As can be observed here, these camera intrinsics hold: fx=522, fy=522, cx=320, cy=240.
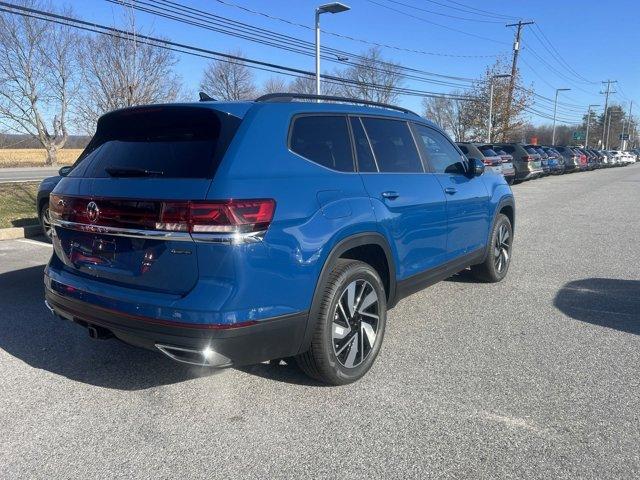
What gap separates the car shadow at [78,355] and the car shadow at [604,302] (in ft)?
11.4

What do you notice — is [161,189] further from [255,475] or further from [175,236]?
[255,475]

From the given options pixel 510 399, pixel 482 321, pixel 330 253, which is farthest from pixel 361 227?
pixel 482 321

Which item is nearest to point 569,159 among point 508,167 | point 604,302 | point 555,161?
point 555,161

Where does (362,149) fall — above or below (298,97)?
below

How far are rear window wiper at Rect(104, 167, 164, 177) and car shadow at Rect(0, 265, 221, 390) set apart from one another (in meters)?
1.02

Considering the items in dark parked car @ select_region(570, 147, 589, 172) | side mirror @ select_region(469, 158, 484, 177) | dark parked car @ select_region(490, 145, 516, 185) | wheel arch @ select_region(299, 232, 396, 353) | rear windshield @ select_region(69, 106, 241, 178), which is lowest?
dark parked car @ select_region(570, 147, 589, 172)

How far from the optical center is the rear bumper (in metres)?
2.69

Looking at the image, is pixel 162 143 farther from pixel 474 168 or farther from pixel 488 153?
pixel 488 153

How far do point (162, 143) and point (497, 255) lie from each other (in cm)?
421

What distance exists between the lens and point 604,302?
5.26 m

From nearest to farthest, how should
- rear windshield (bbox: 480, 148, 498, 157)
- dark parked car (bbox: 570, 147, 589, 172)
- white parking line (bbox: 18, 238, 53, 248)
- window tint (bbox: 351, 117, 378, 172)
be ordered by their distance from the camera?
1. window tint (bbox: 351, 117, 378, 172)
2. white parking line (bbox: 18, 238, 53, 248)
3. rear windshield (bbox: 480, 148, 498, 157)
4. dark parked car (bbox: 570, 147, 589, 172)

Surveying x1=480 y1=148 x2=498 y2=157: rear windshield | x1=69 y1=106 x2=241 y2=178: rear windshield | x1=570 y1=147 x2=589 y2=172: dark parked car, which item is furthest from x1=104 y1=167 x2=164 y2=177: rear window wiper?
x1=570 y1=147 x2=589 y2=172: dark parked car

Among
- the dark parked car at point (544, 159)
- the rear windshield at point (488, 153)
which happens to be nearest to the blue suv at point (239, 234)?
the rear windshield at point (488, 153)

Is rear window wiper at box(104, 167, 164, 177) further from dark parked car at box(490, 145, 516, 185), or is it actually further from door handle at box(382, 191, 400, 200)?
dark parked car at box(490, 145, 516, 185)
